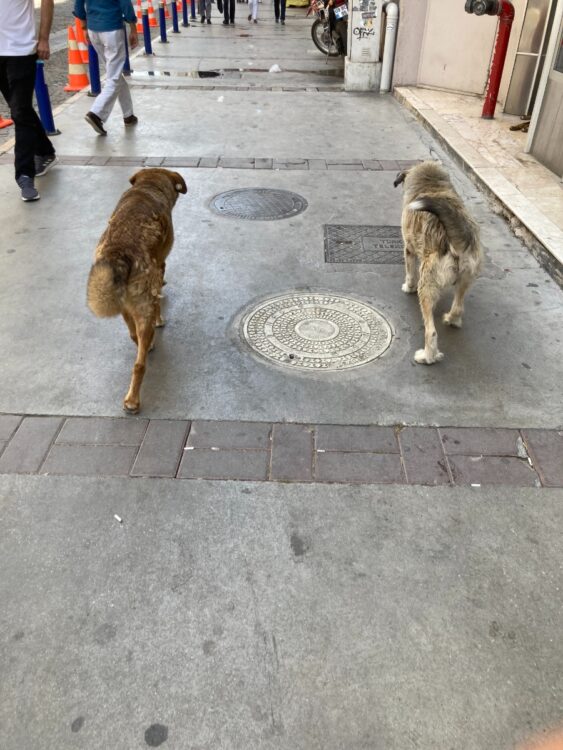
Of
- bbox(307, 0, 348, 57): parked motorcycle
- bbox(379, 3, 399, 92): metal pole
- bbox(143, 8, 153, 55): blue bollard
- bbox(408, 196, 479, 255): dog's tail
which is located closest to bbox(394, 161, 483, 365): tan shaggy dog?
bbox(408, 196, 479, 255): dog's tail

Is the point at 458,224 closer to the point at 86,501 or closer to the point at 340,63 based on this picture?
the point at 86,501

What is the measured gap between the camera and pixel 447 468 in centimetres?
304

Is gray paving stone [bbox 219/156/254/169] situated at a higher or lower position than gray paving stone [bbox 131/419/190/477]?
higher

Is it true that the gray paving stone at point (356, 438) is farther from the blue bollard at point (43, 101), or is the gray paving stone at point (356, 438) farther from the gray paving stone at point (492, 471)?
the blue bollard at point (43, 101)

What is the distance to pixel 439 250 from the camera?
12.2 feet

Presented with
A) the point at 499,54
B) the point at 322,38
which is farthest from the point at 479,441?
the point at 322,38

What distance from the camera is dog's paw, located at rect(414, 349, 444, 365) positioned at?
12.5ft

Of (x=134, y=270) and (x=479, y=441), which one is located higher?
(x=134, y=270)

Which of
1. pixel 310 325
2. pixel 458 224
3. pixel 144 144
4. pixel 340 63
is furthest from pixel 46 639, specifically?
pixel 340 63

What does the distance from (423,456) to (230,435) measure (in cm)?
105

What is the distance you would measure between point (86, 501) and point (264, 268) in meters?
2.75

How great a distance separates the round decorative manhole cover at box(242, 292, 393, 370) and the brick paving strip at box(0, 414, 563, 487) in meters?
0.68

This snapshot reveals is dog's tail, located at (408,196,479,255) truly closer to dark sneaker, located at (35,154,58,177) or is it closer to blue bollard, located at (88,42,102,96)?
dark sneaker, located at (35,154,58,177)

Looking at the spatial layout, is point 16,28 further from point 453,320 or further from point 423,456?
point 423,456
